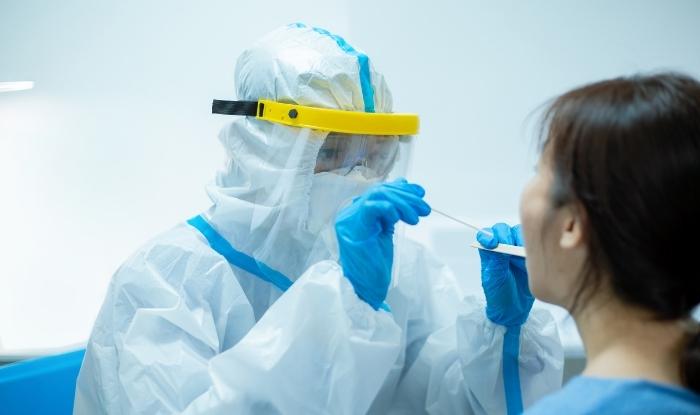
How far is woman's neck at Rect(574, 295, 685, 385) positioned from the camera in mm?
703

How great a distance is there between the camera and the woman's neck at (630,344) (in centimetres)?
70

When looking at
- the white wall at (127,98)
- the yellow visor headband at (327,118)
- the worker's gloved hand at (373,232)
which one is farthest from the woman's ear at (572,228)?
the white wall at (127,98)

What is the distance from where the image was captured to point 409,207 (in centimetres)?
104

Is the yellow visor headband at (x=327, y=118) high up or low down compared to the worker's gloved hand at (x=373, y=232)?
up

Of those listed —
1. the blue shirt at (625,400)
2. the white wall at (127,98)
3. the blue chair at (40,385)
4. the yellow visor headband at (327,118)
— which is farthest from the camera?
the white wall at (127,98)

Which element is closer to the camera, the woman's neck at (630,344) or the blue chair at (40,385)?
the woman's neck at (630,344)

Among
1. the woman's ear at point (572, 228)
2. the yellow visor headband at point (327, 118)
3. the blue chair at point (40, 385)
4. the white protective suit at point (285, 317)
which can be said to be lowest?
the blue chair at point (40, 385)

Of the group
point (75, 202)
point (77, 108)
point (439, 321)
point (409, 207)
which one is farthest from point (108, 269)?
point (409, 207)

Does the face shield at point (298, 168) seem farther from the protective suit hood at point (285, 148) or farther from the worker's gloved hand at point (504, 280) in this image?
the worker's gloved hand at point (504, 280)

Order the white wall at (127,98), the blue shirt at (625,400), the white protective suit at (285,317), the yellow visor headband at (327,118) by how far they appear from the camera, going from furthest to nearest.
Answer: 1. the white wall at (127,98)
2. the yellow visor headband at (327,118)
3. the white protective suit at (285,317)
4. the blue shirt at (625,400)

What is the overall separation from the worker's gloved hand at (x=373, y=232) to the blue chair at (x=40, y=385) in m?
0.80

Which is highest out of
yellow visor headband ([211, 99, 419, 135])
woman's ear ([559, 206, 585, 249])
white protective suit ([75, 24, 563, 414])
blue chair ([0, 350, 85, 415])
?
yellow visor headband ([211, 99, 419, 135])

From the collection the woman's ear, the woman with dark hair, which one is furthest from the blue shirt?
the woman's ear

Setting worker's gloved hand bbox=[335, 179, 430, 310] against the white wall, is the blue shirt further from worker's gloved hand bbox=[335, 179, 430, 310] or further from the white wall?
the white wall
